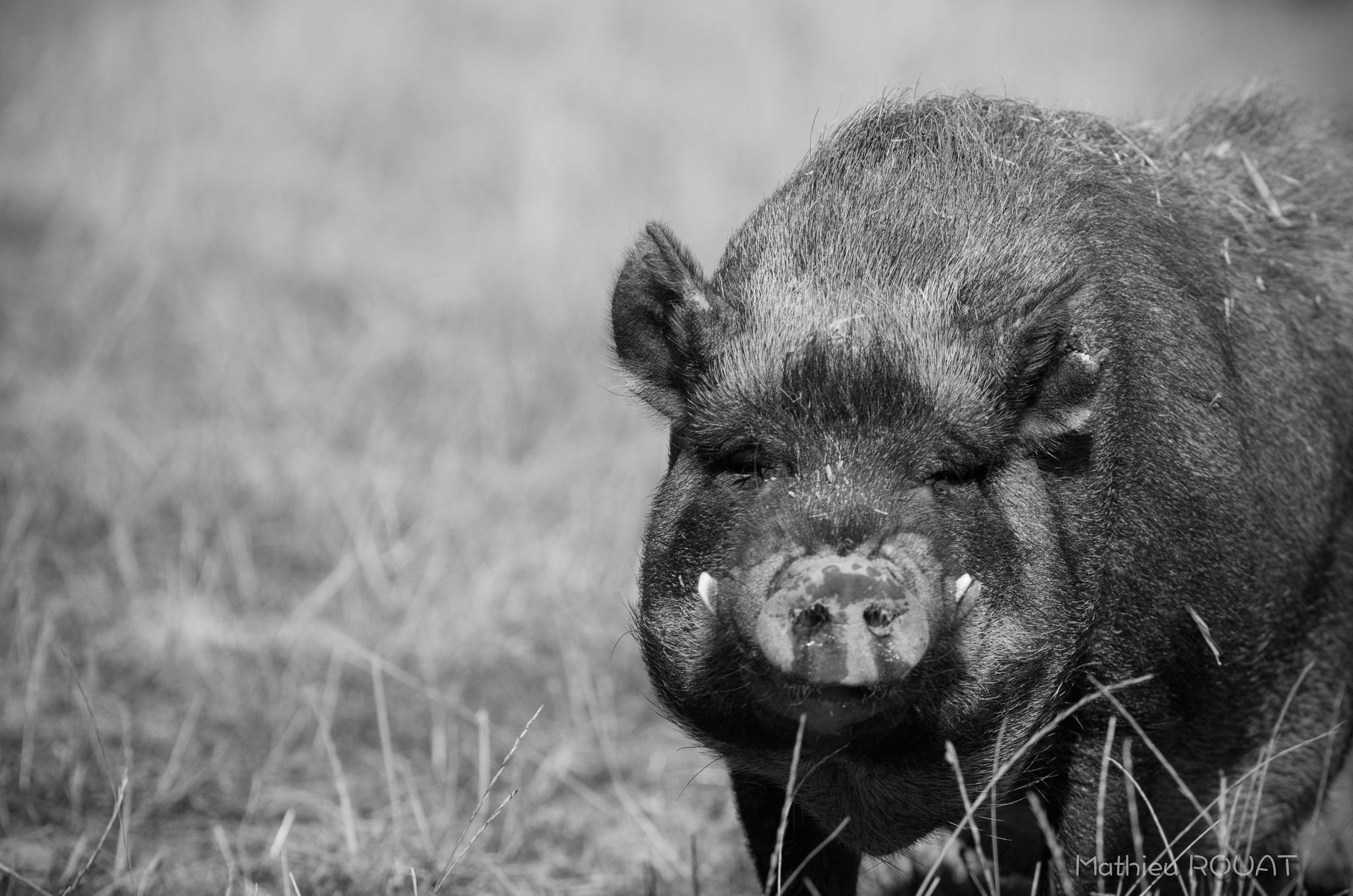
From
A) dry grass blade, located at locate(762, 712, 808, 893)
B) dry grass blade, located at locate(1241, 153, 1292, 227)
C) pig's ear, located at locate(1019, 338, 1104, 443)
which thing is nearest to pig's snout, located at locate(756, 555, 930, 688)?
dry grass blade, located at locate(762, 712, 808, 893)

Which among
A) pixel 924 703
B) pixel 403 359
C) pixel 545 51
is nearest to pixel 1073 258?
pixel 924 703

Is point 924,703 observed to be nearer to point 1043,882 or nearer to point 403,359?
point 1043,882

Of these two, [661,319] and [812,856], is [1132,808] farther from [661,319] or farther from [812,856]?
[661,319]

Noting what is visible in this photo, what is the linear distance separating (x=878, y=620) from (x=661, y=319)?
3.81ft

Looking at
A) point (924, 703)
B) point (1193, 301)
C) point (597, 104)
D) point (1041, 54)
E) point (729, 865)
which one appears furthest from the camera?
point (1041, 54)

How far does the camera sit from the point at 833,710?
302 cm

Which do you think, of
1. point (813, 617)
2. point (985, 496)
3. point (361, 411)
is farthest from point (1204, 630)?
point (361, 411)

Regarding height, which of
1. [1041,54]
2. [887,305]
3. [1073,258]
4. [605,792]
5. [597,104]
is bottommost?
[605,792]

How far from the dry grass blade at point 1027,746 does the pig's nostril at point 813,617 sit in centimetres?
61

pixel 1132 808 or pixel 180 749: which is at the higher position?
pixel 1132 808

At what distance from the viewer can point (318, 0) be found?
514 inches

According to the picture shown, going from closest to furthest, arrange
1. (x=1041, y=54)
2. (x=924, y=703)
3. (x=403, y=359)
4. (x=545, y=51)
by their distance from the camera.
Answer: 1. (x=924, y=703)
2. (x=403, y=359)
3. (x=545, y=51)
4. (x=1041, y=54)

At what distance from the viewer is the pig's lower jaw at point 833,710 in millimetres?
2971

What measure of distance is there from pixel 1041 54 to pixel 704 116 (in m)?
4.81
